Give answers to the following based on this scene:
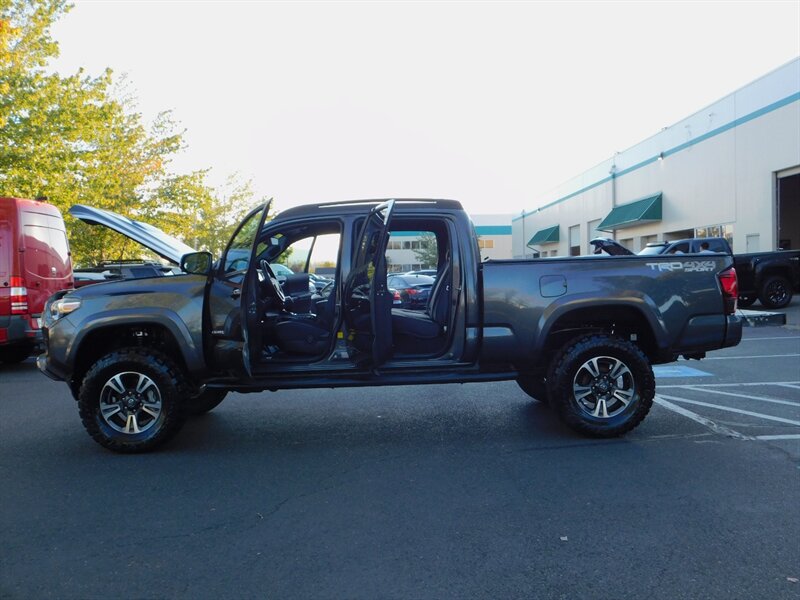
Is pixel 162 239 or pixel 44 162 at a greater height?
pixel 44 162

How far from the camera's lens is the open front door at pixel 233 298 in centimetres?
525

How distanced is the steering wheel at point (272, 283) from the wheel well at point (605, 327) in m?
2.56

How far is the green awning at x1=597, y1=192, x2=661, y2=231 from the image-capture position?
1088 inches

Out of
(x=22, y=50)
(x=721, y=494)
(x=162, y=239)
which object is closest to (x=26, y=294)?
(x=162, y=239)

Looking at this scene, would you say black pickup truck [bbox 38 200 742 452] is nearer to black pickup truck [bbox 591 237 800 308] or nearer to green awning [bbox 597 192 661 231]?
black pickup truck [bbox 591 237 800 308]

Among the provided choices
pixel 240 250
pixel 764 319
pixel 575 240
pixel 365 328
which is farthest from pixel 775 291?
pixel 575 240

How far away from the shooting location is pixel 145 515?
4.02 metres

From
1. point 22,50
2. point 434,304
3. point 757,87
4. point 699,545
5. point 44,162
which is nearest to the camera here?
point 699,545

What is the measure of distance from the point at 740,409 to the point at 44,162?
15.6 meters

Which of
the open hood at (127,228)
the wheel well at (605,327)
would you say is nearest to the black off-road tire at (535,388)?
the wheel well at (605,327)

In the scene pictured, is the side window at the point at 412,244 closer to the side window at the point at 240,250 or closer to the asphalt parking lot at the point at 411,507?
the side window at the point at 240,250

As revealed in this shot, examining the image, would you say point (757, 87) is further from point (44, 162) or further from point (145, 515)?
point (145, 515)

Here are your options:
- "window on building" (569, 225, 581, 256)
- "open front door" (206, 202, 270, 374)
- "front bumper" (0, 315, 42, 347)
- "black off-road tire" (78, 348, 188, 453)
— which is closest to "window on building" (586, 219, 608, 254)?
"window on building" (569, 225, 581, 256)

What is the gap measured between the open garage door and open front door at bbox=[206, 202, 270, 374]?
79.3ft
